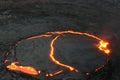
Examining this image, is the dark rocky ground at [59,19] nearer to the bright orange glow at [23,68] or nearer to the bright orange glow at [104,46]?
the bright orange glow at [104,46]

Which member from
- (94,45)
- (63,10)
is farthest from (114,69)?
(63,10)

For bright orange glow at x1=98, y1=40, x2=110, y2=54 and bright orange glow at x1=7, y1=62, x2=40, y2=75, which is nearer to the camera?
bright orange glow at x1=7, y1=62, x2=40, y2=75

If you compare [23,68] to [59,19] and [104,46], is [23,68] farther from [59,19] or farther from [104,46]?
[59,19]

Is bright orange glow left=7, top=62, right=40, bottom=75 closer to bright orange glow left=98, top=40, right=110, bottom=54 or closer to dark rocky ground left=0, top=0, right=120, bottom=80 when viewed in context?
dark rocky ground left=0, top=0, right=120, bottom=80

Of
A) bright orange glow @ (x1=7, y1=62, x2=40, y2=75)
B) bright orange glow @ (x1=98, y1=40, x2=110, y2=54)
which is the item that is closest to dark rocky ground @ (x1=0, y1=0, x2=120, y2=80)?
bright orange glow @ (x1=98, y1=40, x2=110, y2=54)

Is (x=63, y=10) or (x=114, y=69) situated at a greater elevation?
(x=63, y=10)

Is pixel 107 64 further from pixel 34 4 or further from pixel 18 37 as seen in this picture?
pixel 34 4

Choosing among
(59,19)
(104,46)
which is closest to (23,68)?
(104,46)

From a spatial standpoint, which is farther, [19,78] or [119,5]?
[119,5]
